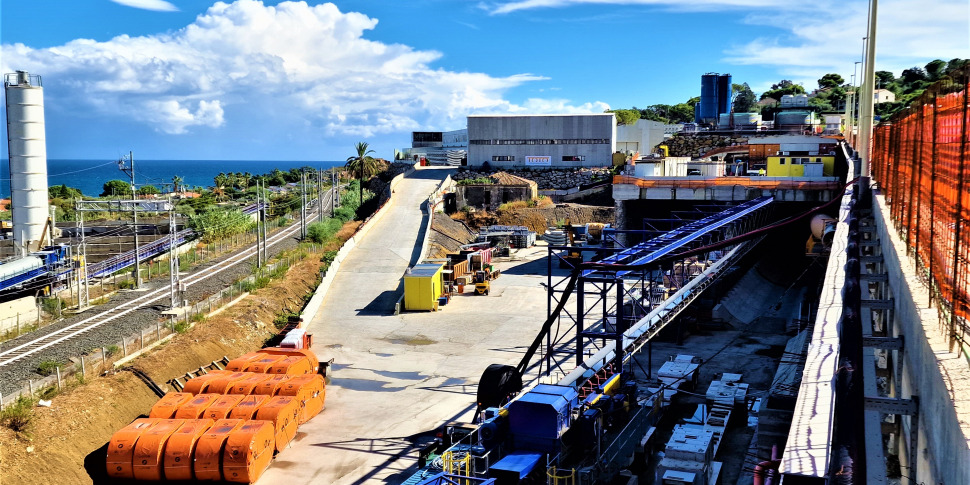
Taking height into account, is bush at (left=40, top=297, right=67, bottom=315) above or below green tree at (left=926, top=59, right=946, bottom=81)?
below

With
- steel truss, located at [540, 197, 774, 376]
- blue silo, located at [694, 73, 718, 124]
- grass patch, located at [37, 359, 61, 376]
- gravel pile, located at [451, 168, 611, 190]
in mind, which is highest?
blue silo, located at [694, 73, 718, 124]

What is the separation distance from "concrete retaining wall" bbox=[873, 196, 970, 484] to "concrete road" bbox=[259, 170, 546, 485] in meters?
14.0

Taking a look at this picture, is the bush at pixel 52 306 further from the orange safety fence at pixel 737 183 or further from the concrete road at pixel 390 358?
the orange safety fence at pixel 737 183

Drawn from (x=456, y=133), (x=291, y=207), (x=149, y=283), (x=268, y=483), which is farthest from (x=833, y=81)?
(x=268, y=483)

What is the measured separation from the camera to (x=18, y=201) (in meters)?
47.1

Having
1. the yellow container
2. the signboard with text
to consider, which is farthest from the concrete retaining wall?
the signboard with text

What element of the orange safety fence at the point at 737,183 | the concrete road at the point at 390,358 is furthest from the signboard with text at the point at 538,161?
the concrete road at the point at 390,358

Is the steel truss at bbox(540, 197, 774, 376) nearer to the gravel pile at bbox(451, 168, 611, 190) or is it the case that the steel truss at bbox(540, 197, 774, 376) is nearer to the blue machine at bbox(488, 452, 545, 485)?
the blue machine at bbox(488, 452, 545, 485)

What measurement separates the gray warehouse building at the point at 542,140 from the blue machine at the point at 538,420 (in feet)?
241

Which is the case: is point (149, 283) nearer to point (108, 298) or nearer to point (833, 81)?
point (108, 298)

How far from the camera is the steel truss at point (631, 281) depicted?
26234mm

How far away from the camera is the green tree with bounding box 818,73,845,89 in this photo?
16775 cm

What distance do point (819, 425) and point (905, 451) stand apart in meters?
5.96

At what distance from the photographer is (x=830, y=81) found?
169625 mm
